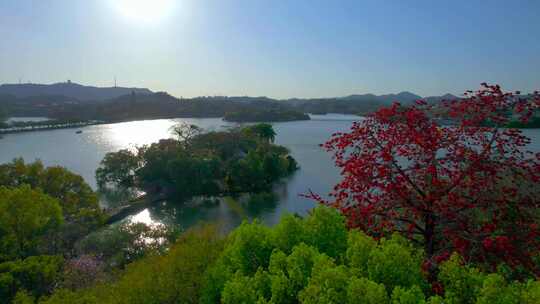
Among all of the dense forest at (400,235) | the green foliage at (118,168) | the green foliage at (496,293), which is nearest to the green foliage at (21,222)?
the dense forest at (400,235)

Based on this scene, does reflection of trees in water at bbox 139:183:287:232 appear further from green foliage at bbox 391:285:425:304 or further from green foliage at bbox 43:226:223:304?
green foliage at bbox 391:285:425:304

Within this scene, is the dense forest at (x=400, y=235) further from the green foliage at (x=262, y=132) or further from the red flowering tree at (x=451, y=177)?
the green foliage at (x=262, y=132)

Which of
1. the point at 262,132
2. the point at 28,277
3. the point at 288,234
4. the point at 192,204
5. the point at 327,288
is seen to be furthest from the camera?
the point at 262,132

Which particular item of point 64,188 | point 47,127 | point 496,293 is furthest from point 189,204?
point 47,127

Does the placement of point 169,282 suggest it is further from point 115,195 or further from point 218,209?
point 115,195

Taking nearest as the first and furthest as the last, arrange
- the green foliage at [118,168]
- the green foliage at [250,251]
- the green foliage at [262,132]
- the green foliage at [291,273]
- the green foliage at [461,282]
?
the green foliage at [461,282]
the green foliage at [291,273]
the green foliage at [250,251]
the green foliage at [118,168]
the green foliage at [262,132]
